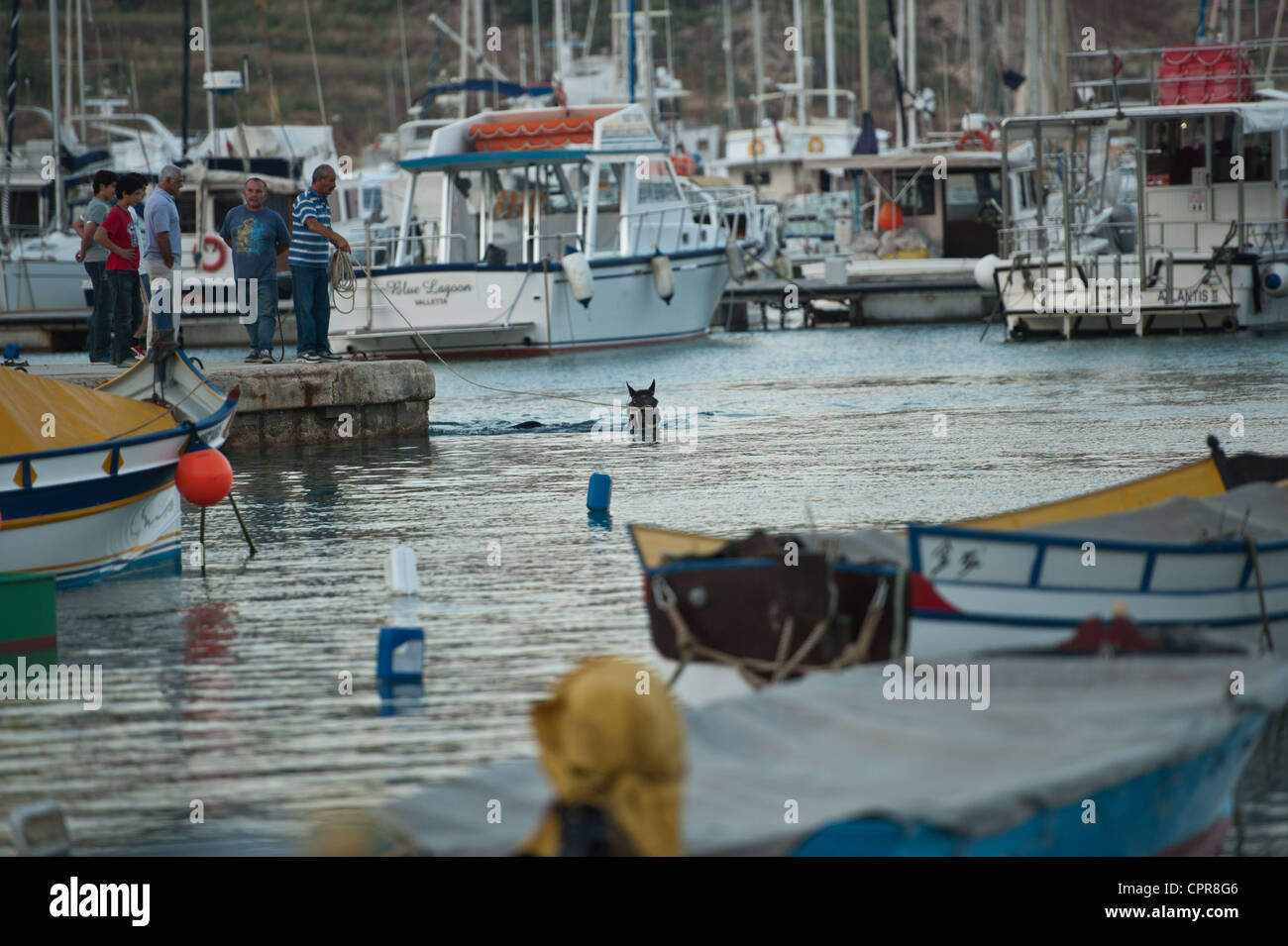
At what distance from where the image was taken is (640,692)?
→ 441cm

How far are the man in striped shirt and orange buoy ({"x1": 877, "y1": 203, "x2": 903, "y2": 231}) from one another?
969 inches

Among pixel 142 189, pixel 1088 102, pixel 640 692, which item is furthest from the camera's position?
pixel 1088 102

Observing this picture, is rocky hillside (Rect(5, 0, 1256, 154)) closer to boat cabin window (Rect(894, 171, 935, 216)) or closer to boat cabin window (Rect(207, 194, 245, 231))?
boat cabin window (Rect(894, 171, 935, 216))

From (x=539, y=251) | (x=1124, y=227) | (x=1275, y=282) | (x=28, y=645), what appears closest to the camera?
(x=28, y=645)

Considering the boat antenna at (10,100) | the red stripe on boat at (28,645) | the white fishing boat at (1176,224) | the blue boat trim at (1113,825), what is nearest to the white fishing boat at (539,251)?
the white fishing boat at (1176,224)

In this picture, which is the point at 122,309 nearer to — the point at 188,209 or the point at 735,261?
the point at 735,261

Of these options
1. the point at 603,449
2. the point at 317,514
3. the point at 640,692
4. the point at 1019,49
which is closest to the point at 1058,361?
Answer: the point at 603,449

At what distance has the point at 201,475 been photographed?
10609 mm

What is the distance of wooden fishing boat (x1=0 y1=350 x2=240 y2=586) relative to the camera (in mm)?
9789

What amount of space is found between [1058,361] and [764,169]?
34354mm

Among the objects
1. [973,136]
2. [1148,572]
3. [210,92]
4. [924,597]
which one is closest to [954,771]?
[924,597]

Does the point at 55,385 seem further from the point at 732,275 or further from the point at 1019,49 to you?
the point at 1019,49

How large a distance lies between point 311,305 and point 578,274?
10.9 m

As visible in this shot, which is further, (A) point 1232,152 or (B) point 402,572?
(A) point 1232,152
